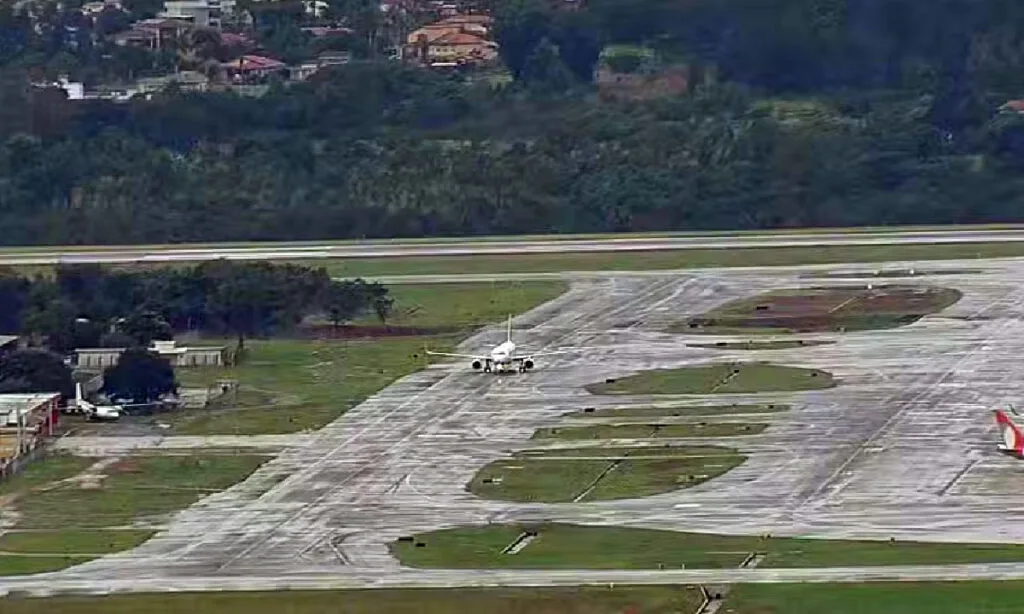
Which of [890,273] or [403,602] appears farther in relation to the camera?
[890,273]

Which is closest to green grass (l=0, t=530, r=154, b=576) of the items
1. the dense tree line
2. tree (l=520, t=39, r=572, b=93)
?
the dense tree line

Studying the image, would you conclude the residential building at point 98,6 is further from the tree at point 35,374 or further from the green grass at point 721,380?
the green grass at point 721,380

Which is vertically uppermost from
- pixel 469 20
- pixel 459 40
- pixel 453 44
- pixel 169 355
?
pixel 469 20

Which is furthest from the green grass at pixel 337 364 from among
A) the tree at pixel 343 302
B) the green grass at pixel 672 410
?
the green grass at pixel 672 410

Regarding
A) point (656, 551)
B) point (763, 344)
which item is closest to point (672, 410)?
point (763, 344)

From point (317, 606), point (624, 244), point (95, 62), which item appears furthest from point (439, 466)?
point (95, 62)

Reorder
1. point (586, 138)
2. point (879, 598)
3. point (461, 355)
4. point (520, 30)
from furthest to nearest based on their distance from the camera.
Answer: point (520, 30)
point (586, 138)
point (461, 355)
point (879, 598)

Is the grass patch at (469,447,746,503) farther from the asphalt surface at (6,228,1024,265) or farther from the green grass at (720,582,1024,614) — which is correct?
the asphalt surface at (6,228,1024,265)

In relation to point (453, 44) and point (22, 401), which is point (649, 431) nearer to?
point (22, 401)
